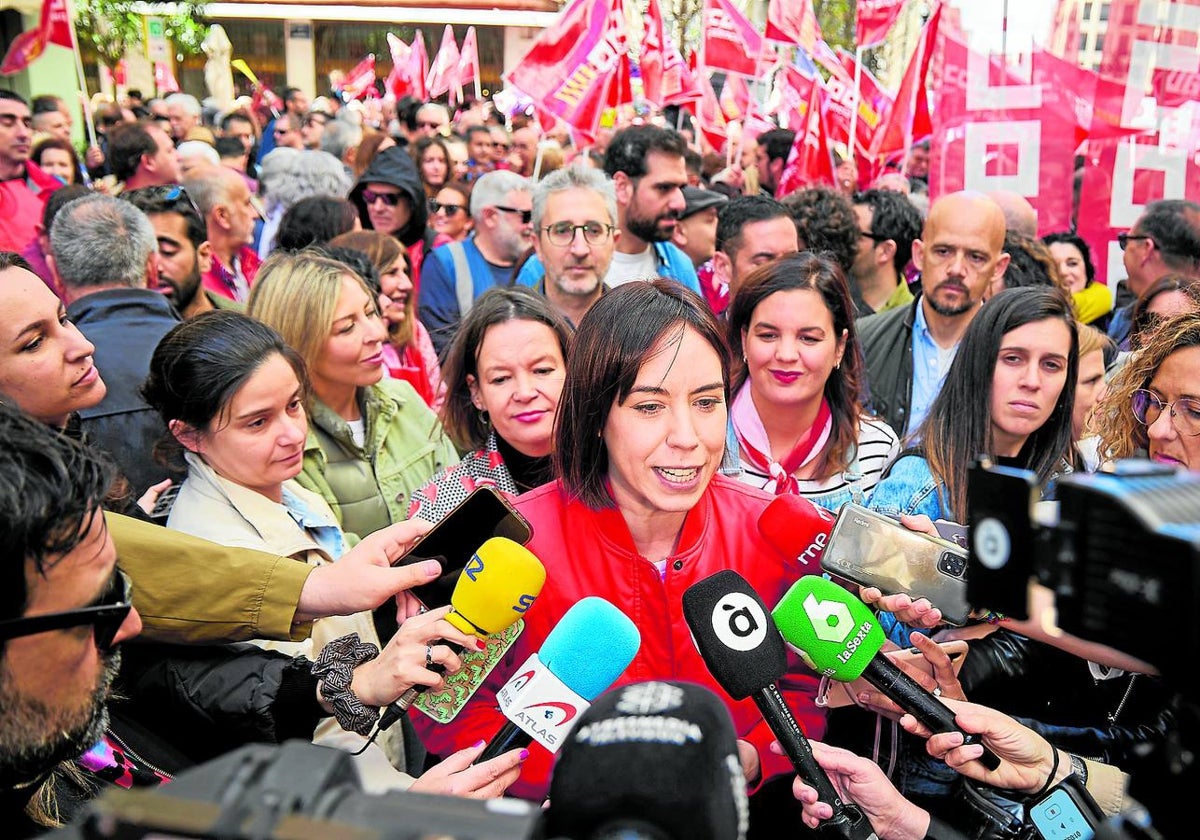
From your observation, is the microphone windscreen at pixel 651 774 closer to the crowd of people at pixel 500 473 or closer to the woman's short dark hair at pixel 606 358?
the crowd of people at pixel 500 473

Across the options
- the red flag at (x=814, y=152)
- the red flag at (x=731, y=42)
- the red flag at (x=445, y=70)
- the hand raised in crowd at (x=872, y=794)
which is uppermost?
the red flag at (x=445, y=70)

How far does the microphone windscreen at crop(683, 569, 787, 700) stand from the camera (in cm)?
187

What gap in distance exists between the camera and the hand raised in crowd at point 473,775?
73.0 inches

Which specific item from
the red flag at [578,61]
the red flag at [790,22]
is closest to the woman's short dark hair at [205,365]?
the red flag at [578,61]

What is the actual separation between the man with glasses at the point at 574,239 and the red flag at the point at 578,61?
11.6ft

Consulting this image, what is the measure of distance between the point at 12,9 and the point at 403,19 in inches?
722

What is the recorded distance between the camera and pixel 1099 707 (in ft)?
8.44

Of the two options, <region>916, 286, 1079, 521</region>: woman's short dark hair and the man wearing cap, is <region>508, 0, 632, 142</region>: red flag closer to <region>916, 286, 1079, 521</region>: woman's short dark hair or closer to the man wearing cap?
the man wearing cap

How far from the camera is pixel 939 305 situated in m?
4.61

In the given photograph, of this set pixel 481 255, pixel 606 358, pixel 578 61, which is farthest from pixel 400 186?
pixel 606 358

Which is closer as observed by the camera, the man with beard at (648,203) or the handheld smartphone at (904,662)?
the handheld smartphone at (904,662)

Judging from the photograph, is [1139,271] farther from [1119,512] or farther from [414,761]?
[1119,512]

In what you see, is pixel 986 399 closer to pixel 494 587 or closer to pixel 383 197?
Answer: pixel 494 587

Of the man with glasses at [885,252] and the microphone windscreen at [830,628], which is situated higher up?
the man with glasses at [885,252]
